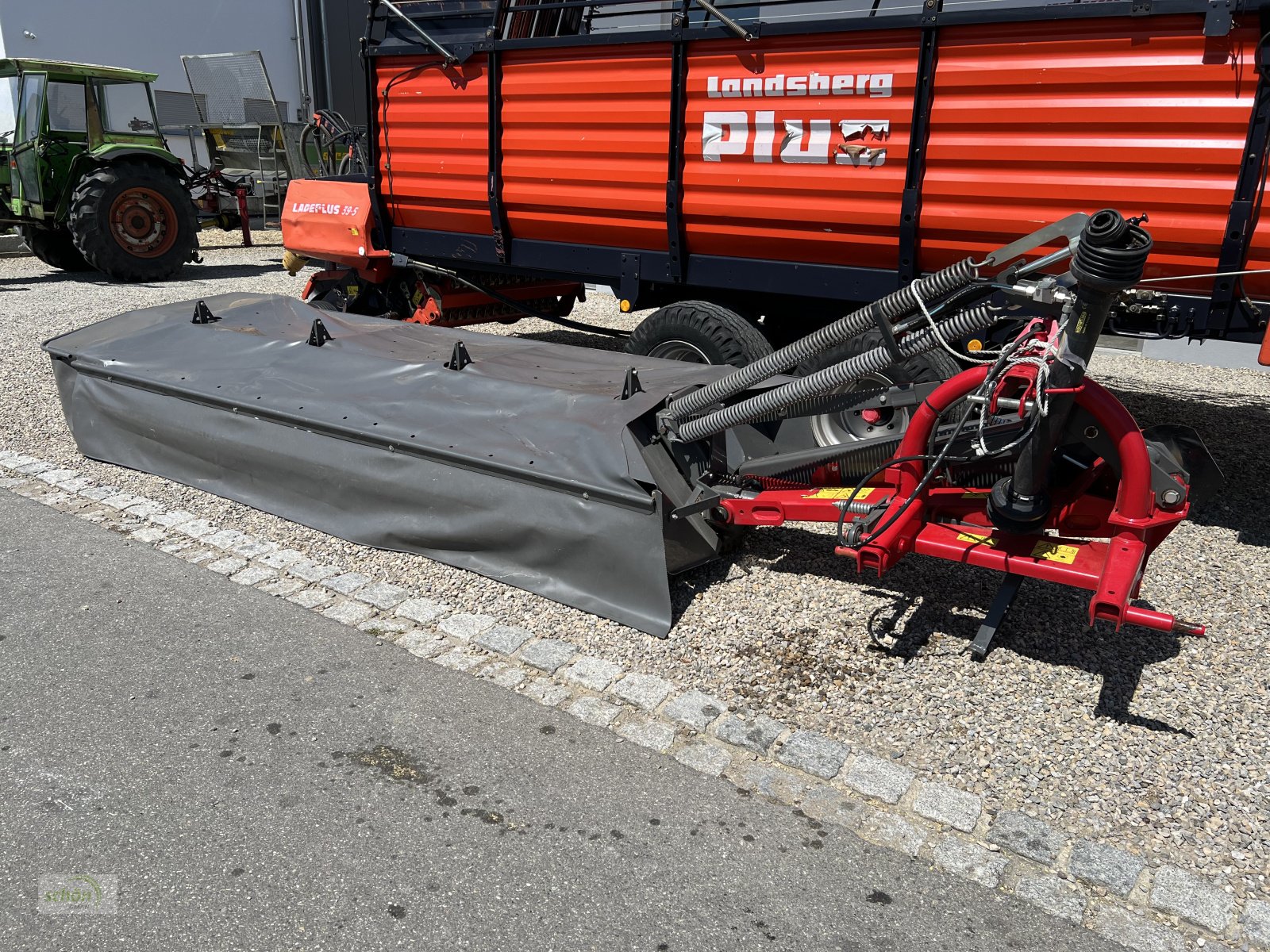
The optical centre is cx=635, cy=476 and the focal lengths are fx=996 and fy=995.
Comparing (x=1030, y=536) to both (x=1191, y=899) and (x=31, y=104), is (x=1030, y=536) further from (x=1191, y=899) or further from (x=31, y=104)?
(x=31, y=104)

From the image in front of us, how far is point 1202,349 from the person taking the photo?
8469 mm

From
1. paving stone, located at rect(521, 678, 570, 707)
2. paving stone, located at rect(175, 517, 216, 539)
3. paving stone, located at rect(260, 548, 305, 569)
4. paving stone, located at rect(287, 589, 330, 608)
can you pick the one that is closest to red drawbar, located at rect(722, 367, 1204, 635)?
paving stone, located at rect(521, 678, 570, 707)

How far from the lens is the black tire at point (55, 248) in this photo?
41.3 feet

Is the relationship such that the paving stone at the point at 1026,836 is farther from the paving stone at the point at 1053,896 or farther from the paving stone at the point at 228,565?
the paving stone at the point at 228,565

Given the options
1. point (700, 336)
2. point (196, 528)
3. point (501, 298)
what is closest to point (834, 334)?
point (700, 336)

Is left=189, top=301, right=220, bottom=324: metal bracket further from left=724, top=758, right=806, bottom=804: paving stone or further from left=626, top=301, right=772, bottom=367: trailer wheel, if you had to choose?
left=724, top=758, right=806, bottom=804: paving stone

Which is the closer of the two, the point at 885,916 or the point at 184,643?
the point at 885,916

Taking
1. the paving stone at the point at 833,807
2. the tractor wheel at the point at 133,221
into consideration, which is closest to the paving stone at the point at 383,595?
the paving stone at the point at 833,807

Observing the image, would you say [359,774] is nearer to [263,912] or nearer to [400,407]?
[263,912]

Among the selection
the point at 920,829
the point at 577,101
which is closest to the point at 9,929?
the point at 920,829

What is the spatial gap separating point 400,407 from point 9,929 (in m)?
2.48

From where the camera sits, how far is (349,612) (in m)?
3.80

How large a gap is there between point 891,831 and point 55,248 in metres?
13.5

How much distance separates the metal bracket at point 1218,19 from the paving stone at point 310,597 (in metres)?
4.05
